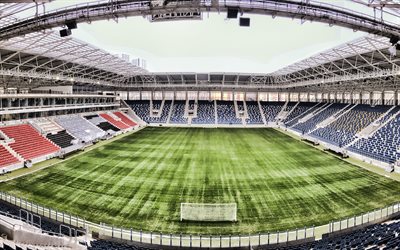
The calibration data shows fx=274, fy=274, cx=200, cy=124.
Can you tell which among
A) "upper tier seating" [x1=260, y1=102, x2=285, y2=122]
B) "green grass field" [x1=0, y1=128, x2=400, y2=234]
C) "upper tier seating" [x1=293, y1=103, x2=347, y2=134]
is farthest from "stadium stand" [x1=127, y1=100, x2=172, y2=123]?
"green grass field" [x1=0, y1=128, x2=400, y2=234]

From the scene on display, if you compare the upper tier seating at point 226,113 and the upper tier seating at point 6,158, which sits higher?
the upper tier seating at point 226,113

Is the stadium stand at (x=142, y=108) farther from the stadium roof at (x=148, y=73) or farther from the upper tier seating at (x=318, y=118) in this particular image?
the upper tier seating at (x=318, y=118)

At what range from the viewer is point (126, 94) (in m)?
66.7

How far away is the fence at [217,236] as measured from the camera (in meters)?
11.6

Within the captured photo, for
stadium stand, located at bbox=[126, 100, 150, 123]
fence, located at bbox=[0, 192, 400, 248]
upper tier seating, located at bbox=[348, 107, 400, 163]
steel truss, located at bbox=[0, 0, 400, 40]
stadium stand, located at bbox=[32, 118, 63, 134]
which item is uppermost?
steel truss, located at bbox=[0, 0, 400, 40]

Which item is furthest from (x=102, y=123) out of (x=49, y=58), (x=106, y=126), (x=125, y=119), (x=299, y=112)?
(x=299, y=112)

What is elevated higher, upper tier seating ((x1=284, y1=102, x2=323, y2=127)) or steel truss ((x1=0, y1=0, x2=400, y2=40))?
steel truss ((x1=0, y1=0, x2=400, y2=40))

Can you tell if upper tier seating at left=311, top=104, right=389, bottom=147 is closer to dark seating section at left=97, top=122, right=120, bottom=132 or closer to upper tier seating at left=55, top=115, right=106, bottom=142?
upper tier seating at left=55, top=115, right=106, bottom=142

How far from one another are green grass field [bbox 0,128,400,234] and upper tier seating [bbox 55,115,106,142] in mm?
8012

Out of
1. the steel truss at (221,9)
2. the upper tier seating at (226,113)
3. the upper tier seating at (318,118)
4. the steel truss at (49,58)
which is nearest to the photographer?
the steel truss at (221,9)

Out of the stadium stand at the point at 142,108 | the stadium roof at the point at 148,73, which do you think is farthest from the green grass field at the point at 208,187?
the stadium stand at the point at 142,108

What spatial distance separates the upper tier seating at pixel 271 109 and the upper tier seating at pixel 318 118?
32.1ft

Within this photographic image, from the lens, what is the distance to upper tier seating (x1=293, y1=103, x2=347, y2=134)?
45.4 meters

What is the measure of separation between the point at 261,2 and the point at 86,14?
8.51 m
